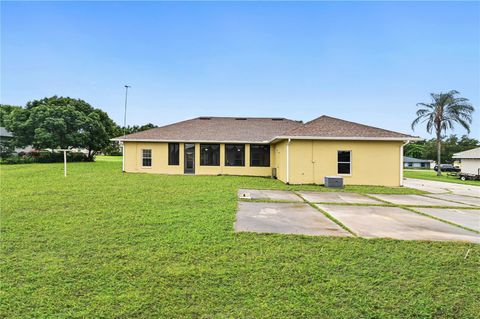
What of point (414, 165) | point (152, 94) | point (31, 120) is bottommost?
point (414, 165)

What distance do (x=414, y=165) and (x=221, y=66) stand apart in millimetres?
63898

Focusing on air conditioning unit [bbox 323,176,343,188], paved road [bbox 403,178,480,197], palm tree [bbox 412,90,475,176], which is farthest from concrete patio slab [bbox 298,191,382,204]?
palm tree [bbox 412,90,475,176]

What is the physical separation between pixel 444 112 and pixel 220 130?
24.0m

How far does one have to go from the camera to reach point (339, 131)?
47.9 ft

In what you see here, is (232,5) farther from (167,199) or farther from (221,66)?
(167,199)

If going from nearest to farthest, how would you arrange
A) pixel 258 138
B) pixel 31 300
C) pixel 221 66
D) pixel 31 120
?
pixel 31 300 < pixel 258 138 < pixel 221 66 < pixel 31 120

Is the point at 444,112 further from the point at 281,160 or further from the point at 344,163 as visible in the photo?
the point at 281,160

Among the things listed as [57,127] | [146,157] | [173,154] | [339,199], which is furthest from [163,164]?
[57,127]

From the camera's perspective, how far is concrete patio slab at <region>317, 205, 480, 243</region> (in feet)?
16.6

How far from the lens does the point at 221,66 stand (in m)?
21.8

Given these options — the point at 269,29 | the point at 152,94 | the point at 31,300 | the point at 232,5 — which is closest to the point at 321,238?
the point at 31,300

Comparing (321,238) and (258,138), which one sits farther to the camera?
(258,138)

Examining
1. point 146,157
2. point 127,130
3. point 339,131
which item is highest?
point 127,130

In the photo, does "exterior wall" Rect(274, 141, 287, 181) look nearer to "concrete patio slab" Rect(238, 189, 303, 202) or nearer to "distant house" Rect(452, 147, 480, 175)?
"concrete patio slab" Rect(238, 189, 303, 202)
